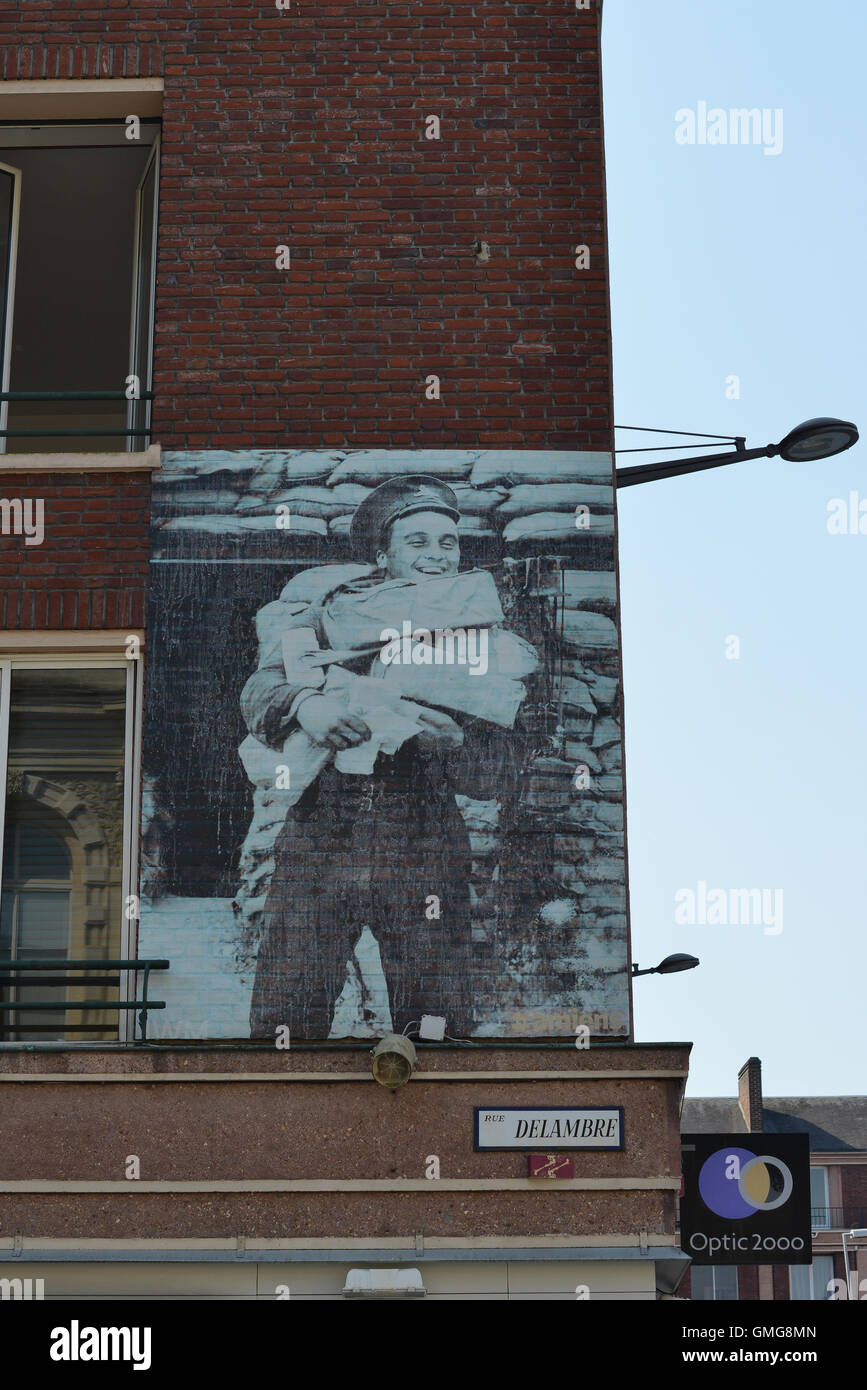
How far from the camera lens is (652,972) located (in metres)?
22.2

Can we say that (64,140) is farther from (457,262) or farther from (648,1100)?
(648,1100)

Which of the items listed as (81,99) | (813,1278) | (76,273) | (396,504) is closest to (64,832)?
(396,504)

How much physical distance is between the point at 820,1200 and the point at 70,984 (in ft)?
174

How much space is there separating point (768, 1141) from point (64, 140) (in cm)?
1037

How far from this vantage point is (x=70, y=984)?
9.51 m

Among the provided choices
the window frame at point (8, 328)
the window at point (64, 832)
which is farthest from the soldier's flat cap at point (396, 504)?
the window frame at point (8, 328)

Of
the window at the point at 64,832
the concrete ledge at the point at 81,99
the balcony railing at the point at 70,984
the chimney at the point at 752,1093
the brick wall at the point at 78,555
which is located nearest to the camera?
the balcony railing at the point at 70,984

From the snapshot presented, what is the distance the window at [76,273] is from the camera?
426 inches

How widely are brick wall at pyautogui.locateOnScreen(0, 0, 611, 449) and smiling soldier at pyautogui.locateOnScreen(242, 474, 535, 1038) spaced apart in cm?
73

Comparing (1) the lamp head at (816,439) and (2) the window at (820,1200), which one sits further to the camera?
(2) the window at (820,1200)

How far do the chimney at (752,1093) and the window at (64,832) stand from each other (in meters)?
52.0

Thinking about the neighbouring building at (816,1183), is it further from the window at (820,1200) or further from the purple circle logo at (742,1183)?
the purple circle logo at (742,1183)

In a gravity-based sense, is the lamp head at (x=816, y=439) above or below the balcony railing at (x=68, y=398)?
above
